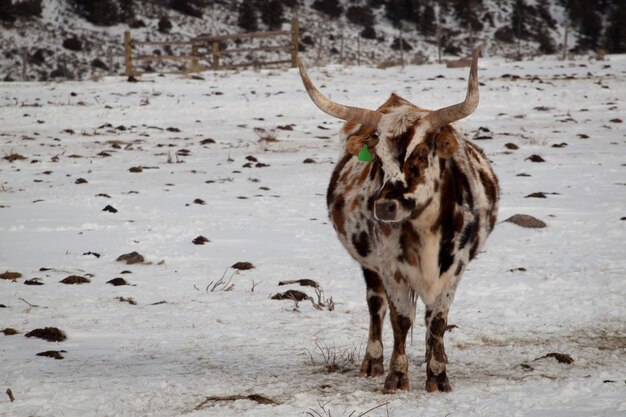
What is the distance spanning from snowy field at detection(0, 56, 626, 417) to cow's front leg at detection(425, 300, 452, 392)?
0.12 m

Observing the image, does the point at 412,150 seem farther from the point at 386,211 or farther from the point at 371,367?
the point at 371,367

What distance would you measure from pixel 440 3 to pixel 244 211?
4922cm

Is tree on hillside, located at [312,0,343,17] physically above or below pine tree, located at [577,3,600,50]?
above

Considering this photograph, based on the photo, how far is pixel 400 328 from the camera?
4.56 meters

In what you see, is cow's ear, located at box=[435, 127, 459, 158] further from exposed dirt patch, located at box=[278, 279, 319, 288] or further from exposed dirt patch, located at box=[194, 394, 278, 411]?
exposed dirt patch, located at box=[278, 279, 319, 288]

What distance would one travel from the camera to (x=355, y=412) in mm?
4008

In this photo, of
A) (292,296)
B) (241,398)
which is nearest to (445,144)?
(241,398)

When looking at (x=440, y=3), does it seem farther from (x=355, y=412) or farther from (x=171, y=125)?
(x=355, y=412)

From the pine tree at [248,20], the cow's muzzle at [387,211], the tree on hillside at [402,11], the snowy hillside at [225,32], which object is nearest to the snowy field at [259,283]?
the cow's muzzle at [387,211]

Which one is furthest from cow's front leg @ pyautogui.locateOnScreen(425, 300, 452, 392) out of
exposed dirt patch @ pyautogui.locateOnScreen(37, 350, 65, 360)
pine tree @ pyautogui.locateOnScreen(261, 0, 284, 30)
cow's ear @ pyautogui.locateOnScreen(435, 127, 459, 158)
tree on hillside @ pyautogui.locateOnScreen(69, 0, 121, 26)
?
pine tree @ pyautogui.locateOnScreen(261, 0, 284, 30)

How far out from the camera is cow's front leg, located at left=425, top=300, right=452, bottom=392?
172 inches

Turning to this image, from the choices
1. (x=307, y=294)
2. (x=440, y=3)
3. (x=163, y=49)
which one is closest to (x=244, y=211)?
(x=307, y=294)

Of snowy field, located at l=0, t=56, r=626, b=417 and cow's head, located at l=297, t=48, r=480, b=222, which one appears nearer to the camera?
cow's head, located at l=297, t=48, r=480, b=222

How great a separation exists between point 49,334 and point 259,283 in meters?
2.02
